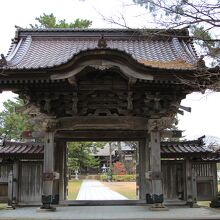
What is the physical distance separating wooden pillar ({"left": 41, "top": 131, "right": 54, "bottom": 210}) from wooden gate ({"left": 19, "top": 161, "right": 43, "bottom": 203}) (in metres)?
2.00

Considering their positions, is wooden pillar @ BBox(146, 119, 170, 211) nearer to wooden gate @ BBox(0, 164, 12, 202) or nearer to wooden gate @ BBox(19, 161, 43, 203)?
wooden gate @ BBox(19, 161, 43, 203)

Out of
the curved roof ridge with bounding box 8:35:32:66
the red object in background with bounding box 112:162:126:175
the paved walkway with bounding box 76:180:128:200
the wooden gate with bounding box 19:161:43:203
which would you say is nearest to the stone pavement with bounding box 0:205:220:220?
the wooden gate with bounding box 19:161:43:203

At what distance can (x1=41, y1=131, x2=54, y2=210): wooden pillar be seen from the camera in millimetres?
11008

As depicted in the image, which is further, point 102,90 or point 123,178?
point 123,178

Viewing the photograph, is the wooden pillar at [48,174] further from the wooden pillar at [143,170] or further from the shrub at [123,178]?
the shrub at [123,178]

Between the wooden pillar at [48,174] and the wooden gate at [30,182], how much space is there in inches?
78.6

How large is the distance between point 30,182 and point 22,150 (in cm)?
110

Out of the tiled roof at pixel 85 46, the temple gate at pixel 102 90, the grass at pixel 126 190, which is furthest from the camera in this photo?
the grass at pixel 126 190

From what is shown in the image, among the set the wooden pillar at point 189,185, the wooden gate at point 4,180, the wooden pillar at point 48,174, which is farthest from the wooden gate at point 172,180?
the wooden gate at point 4,180

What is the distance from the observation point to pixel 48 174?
1105 centimetres

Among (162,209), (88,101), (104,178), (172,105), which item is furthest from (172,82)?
(104,178)

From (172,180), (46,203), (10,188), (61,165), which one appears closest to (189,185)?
(172,180)

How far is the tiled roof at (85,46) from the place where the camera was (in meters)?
12.3

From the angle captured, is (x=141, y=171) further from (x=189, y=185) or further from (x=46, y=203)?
(x=46, y=203)
